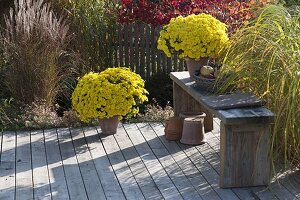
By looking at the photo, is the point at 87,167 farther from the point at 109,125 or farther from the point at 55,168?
the point at 109,125

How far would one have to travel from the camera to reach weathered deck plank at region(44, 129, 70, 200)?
4496 millimetres

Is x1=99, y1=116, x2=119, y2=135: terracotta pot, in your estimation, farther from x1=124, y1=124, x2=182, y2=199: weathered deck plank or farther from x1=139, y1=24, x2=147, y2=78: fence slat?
x1=139, y1=24, x2=147, y2=78: fence slat

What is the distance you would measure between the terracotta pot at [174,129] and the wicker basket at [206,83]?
61 cm

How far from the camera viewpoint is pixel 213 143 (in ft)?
18.5

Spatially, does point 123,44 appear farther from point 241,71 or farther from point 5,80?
point 241,71

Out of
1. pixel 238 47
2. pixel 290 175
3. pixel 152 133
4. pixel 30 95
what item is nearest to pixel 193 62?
pixel 238 47

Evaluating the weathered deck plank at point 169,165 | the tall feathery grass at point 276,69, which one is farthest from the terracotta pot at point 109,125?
the tall feathery grass at point 276,69

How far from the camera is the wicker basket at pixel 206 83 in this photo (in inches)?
196

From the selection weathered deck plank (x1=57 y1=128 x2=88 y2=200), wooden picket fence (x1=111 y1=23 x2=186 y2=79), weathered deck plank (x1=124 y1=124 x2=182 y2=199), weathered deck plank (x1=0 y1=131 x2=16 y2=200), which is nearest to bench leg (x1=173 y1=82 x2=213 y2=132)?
weathered deck plank (x1=124 y1=124 x2=182 y2=199)

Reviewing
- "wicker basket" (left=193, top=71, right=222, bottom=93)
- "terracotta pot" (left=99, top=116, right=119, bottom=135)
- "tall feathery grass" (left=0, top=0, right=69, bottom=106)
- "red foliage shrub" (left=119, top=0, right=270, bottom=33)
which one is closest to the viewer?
"wicker basket" (left=193, top=71, right=222, bottom=93)

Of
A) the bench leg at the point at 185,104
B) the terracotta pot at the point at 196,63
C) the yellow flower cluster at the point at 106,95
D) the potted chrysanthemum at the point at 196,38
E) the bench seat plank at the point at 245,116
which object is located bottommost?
the bench leg at the point at 185,104

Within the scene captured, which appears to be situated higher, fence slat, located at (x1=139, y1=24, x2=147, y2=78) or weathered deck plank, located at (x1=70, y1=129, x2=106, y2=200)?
fence slat, located at (x1=139, y1=24, x2=147, y2=78)

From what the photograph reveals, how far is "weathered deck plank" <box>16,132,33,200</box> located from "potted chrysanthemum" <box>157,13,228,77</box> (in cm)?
150

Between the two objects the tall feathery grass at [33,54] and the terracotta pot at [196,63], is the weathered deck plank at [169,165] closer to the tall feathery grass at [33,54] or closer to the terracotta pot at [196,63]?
the terracotta pot at [196,63]
